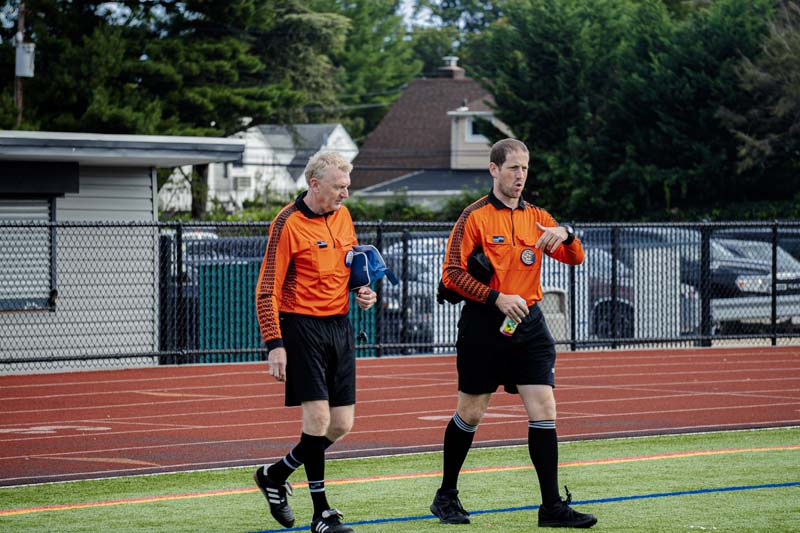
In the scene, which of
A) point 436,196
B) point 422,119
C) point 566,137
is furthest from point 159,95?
point 422,119

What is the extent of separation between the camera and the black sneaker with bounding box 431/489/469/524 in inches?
269

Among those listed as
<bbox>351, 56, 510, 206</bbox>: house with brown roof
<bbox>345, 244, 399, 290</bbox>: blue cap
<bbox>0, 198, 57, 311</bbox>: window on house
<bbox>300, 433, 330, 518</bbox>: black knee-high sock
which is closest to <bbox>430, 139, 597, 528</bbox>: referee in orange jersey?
→ <bbox>345, 244, 399, 290</bbox>: blue cap

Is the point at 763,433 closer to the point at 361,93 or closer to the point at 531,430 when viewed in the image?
the point at 531,430

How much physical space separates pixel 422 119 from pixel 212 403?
51375mm

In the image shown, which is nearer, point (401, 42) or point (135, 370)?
point (135, 370)

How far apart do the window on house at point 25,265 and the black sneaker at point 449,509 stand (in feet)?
35.2

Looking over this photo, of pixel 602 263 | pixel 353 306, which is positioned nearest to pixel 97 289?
pixel 353 306

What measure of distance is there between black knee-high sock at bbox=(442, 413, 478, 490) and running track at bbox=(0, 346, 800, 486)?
2883 mm

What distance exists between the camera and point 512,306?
21.6 feet

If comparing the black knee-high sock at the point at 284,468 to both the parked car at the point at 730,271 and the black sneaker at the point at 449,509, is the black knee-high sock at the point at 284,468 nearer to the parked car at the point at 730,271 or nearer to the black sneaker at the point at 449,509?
the black sneaker at the point at 449,509

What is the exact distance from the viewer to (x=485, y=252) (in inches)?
269

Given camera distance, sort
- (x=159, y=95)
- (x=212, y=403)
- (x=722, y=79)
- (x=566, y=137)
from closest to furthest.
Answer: (x=212, y=403), (x=722, y=79), (x=159, y=95), (x=566, y=137)

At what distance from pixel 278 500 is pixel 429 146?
183 ft

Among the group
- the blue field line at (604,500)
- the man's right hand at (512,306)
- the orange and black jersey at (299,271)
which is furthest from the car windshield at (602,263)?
the orange and black jersey at (299,271)
